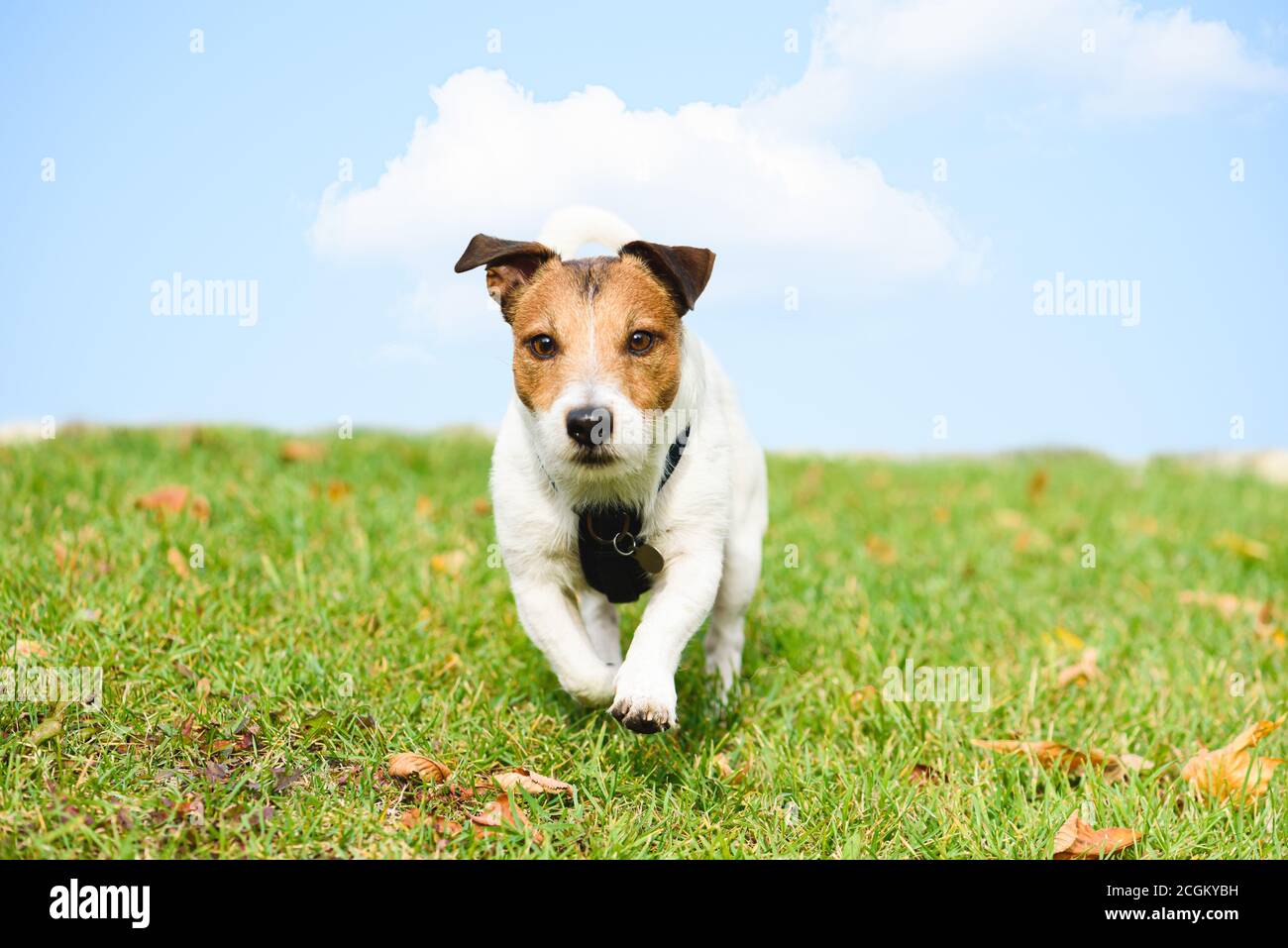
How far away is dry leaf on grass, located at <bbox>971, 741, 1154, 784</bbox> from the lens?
4.04 meters

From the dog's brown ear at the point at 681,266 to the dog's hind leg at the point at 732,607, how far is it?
105cm

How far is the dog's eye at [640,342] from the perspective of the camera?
3.37 m

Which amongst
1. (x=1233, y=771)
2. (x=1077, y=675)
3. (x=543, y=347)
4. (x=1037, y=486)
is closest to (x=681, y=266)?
(x=543, y=347)

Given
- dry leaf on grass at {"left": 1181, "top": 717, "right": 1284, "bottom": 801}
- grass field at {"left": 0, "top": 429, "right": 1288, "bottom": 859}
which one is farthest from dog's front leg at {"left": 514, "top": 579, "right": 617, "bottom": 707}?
dry leaf on grass at {"left": 1181, "top": 717, "right": 1284, "bottom": 801}

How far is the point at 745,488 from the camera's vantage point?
13.7 ft

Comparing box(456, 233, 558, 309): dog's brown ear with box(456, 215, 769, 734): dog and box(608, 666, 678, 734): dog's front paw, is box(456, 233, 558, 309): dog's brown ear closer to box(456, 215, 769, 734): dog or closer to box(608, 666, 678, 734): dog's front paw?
box(456, 215, 769, 734): dog

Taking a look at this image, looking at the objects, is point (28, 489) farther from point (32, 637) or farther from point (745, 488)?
point (745, 488)

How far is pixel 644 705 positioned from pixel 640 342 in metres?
1.08

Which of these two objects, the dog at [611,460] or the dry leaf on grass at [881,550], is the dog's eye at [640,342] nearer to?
the dog at [611,460]

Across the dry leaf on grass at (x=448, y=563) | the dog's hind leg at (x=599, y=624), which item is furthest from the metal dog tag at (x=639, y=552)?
the dry leaf on grass at (x=448, y=563)

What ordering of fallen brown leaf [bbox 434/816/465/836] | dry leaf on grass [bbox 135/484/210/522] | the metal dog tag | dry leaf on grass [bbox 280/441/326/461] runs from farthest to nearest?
dry leaf on grass [bbox 280/441/326/461], dry leaf on grass [bbox 135/484/210/522], the metal dog tag, fallen brown leaf [bbox 434/816/465/836]

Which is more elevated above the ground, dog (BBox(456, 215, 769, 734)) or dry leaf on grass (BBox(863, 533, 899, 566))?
dog (BBox(456, 215, 769, 734))

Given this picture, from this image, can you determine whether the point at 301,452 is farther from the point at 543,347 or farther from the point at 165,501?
the point at 543,347
